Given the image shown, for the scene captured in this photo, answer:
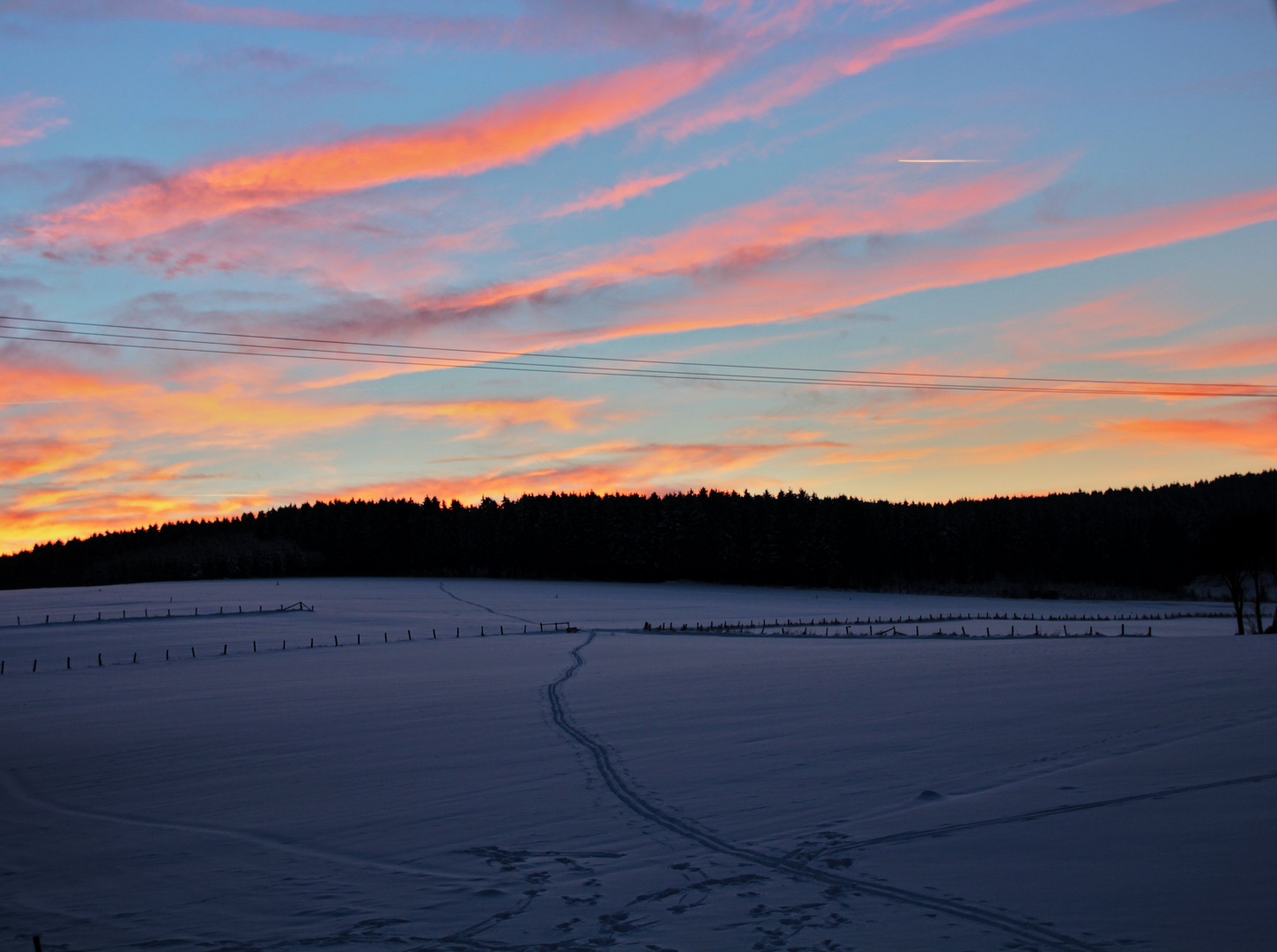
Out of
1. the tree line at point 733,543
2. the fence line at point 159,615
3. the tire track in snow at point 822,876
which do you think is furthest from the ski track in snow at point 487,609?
the tire track in snow at point 822,876

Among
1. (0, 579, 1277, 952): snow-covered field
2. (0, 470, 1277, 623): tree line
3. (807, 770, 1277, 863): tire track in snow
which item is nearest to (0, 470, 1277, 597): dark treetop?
(0, 470, 1277, 623): tree line

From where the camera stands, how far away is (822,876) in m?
10.7

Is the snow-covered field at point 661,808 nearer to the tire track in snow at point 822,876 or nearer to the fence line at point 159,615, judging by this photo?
the tire track in snow at point 822,876

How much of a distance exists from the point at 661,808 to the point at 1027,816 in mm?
5311

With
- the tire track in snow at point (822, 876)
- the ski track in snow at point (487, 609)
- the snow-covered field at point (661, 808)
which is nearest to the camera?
the tire track in snow at point (822, 876)

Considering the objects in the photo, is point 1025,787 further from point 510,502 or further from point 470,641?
point 510,502

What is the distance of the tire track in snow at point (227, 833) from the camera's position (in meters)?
11.9

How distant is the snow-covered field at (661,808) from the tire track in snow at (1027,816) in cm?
7

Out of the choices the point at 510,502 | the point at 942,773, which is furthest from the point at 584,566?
the point at 942,773

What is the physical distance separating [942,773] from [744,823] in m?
4.39

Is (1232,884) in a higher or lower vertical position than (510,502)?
lower

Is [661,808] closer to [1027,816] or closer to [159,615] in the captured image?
[1027,816]

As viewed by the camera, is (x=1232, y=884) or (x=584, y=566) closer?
(x=1232, y=884)

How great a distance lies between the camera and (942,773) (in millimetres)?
15406
